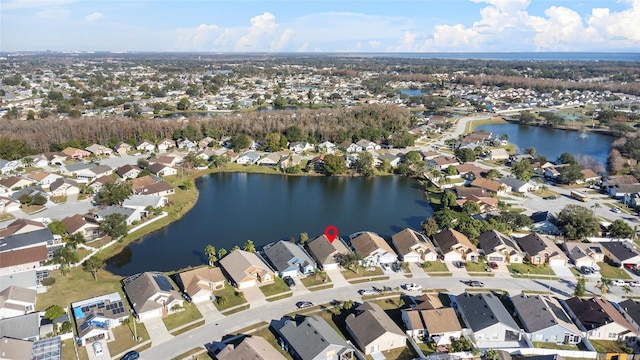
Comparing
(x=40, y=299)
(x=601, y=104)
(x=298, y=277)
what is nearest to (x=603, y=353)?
(x=298, y=277)

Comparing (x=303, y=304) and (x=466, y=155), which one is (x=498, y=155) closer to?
(x=466, y=155)

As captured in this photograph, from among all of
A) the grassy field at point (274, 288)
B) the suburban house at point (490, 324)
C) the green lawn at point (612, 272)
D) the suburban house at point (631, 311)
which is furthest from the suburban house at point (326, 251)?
the green lawn at point (612, 272)

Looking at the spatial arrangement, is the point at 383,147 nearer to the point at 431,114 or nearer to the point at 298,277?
the point at 431,114

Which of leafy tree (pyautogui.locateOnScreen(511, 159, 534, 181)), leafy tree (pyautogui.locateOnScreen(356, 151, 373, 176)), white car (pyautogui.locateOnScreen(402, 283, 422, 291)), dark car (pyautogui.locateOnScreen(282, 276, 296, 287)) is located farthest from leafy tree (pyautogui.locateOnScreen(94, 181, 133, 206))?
leafy tree (pyautogui.locateOnScreen(511, 159, 534, 181))

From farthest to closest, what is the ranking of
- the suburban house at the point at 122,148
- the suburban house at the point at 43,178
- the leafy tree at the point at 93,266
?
the suburban house at the point at 122,148 < the suburban house at the point at 43,178 < the leafy tree at the point at 93,266

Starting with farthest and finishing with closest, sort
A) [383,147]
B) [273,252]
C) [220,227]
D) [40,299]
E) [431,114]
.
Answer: [431,114], [383,147], [220,227], [273,252], [40,299]

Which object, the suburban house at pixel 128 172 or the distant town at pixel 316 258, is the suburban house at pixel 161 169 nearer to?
the distant town at pixel 316 258
